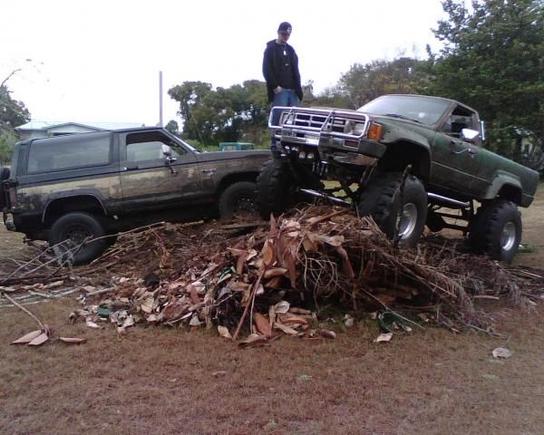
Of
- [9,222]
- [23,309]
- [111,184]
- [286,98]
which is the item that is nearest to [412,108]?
[286,98]


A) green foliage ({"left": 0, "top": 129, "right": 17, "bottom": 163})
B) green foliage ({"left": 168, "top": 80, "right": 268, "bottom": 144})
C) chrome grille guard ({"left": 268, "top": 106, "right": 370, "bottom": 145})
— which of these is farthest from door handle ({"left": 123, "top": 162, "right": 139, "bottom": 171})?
green foliage ({"left": 168, "top": 80, "right": 268, "bottom": 144})

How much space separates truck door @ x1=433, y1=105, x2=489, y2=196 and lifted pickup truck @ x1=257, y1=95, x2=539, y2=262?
0.04ft

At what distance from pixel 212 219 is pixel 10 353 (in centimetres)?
439

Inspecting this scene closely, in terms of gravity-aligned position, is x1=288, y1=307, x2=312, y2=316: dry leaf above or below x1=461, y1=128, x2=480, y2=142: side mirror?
below

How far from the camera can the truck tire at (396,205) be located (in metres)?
6.31

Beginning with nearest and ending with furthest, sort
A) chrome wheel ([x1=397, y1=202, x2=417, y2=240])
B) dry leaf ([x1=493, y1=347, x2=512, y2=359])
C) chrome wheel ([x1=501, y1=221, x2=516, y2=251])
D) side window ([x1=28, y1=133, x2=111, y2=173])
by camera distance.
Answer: dry leaf ([x1=493, y1=347, x2=512, y2=359]) < chrome wheel ([x1=397, y1=202, x2=417, y2=240]) < chrome wheel ([x1=501, y1=221, x2=516, y2=251]) < side window ([x1=28, y1=133, x2=111, y2=173])

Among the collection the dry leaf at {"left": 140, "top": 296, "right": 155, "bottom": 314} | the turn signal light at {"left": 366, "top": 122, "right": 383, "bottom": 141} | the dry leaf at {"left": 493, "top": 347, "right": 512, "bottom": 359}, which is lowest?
the dry leaf at {"left": 140, "top": 296, "right": 155, "bottom": 314}

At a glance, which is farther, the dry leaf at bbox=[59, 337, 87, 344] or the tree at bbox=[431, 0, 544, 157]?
the tree at bbox=[431, 0, 544, 157]

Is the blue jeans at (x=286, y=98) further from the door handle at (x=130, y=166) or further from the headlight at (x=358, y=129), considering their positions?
the headlight at (x=358, y=129)

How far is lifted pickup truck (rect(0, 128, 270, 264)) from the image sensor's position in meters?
8.72

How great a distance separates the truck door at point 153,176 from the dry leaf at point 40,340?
3.60 metres

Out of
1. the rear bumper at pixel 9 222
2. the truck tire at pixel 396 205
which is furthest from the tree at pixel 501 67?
the rear bumper at pixel 9 222

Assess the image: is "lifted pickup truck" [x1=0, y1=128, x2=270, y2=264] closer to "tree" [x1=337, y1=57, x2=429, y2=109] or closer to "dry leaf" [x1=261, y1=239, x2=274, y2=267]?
"dry leaf" [x1=261, y1=239, x2=274, y2=267]

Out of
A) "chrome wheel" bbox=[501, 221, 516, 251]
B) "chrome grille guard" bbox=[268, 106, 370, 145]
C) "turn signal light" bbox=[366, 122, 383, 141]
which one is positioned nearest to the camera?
"turn signal light" bbox=[366, 122, 383, 141]
